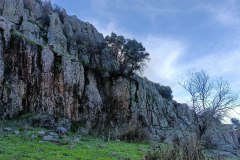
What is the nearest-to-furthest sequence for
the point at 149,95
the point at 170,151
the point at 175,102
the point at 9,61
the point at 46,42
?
1. the point at 170,151
2. the point at 9,61
3. the point at 46,42
4. the point at 149,95
5. the point at 175,102

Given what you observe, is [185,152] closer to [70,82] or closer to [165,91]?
[70,82]

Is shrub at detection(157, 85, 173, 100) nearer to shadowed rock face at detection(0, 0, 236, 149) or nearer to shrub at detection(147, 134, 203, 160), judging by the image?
shadowed rock face at detection(0, 0, 236, 149)

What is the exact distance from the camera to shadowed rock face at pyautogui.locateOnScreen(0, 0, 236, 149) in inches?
1277

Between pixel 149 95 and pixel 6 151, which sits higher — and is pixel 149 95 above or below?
above

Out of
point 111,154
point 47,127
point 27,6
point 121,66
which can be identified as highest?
point 27,6

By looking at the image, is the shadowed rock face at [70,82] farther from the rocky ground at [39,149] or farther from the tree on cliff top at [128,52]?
the rocky ground at [39,149]

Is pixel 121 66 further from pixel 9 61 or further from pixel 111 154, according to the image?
pixel 111 154

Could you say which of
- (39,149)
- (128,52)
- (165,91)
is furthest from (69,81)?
(165,91)

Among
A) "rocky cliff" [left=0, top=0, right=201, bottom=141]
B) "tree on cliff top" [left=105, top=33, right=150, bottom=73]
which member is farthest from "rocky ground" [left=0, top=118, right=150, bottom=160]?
"tree on cliff top" [left=105, top=33, right=150, bottom=73]

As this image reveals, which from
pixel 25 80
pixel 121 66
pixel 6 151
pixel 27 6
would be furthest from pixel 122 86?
pixel 6 151

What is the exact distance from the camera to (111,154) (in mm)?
19750

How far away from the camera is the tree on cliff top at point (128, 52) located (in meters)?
48.6

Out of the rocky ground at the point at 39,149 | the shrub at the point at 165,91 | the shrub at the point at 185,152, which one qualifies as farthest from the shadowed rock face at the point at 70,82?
the shrub at the point at 165,91

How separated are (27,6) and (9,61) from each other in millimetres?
20202
